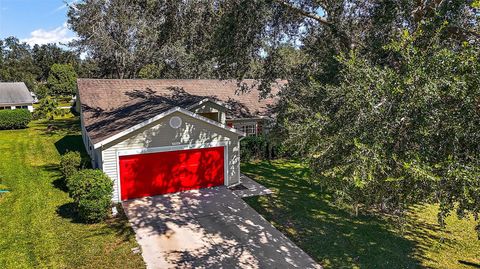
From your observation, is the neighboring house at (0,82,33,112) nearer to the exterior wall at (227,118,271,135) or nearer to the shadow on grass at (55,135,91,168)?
the shadow on grass at (55,135,91,168)

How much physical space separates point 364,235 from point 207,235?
587 centimetres

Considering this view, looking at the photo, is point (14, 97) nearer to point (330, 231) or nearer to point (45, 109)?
point (45, 109)

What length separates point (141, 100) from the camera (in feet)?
74.2

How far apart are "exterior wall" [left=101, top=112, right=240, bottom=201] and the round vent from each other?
14 cm

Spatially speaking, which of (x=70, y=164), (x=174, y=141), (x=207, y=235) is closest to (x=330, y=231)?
(x=207, y=235)

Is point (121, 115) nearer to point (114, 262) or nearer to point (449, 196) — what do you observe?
point (114, 262)

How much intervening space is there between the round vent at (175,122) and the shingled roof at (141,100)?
974 mm

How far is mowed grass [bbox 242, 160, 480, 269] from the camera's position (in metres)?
11.5

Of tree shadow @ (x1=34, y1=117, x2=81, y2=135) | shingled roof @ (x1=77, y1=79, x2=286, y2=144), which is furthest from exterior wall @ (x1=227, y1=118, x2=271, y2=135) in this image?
tree shadow @ (x1=34, y1=117, x2=81, y2=135)

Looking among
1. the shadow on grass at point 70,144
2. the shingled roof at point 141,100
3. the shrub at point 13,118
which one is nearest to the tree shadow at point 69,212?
the shingled roof at point 141,100

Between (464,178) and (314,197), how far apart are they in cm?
1151

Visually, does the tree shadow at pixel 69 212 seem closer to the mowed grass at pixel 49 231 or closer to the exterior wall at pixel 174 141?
the mowed grass at pixel 49 231

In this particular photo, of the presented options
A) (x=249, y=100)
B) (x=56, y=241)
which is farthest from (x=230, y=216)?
(x=249, y=100)

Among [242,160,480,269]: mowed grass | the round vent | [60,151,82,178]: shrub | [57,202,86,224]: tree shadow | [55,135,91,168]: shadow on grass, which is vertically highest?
the round vent
